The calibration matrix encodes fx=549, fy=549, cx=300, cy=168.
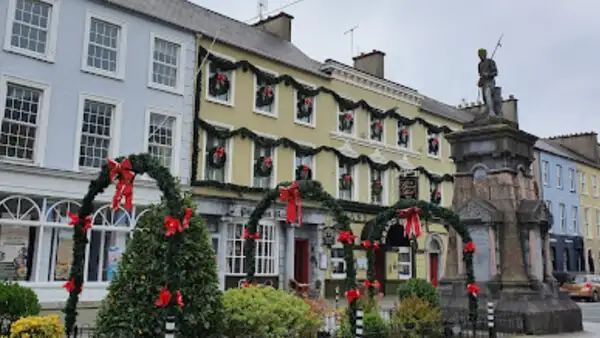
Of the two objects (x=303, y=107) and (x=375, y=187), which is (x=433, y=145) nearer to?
(x=375, y=187)

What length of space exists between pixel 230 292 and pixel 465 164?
8126mm

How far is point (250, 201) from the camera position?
22.4 m

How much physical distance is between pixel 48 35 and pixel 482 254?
15.0 meters

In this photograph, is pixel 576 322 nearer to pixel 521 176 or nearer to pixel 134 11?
pixel 521 176

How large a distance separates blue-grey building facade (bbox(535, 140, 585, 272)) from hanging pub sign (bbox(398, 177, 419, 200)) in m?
15.2

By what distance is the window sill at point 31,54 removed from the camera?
55.7 feet

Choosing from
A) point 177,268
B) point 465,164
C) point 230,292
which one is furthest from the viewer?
point 465,164

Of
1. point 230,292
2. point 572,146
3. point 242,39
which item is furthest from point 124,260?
point 572,146

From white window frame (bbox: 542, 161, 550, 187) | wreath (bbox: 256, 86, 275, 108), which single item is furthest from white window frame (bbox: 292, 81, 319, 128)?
white window frame (bbox: 542, 161, 550, 187)

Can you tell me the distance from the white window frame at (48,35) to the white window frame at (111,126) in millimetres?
1575

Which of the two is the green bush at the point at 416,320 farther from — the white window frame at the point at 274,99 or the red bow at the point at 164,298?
the white window frame at the point at 274,99

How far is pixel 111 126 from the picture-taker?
19.2 meters

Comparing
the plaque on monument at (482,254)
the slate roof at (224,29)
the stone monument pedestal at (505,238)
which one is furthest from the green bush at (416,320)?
the slate roof at (224,29)

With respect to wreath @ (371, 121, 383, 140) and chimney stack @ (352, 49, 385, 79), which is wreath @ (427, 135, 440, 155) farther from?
chimney stack @ (352, 49, 385, 79)
